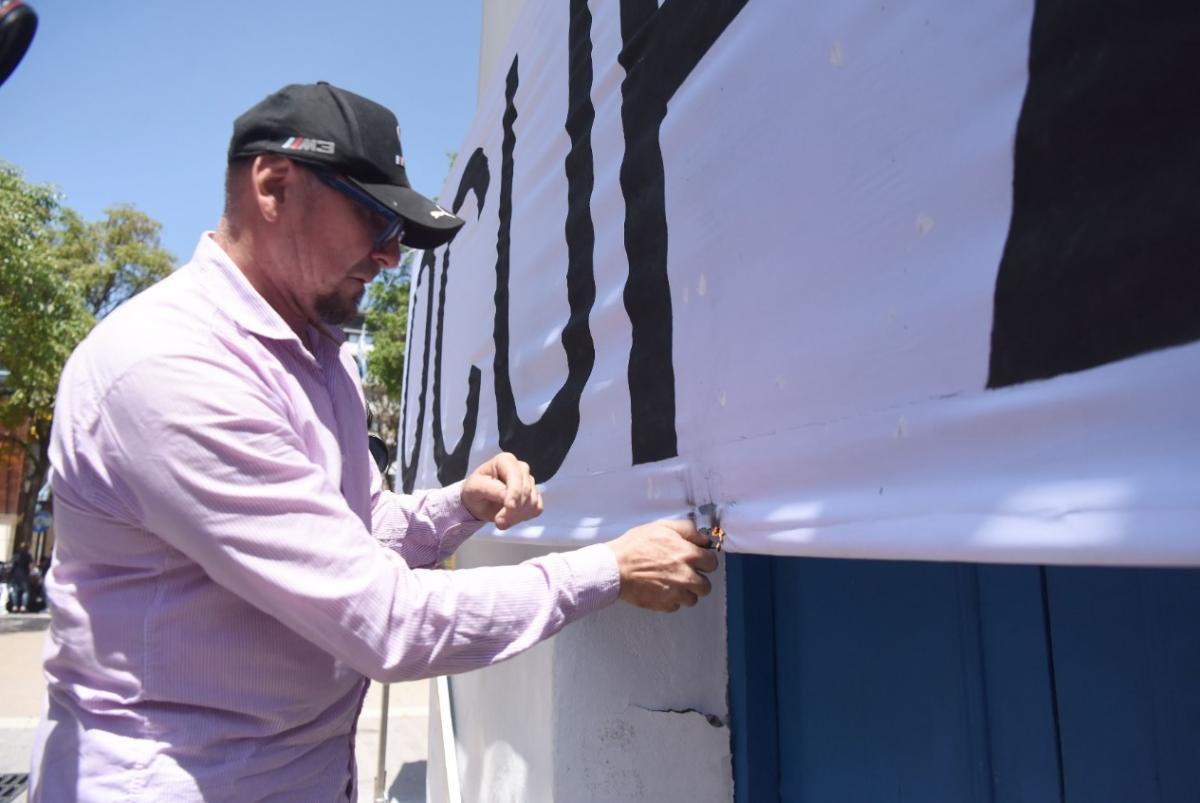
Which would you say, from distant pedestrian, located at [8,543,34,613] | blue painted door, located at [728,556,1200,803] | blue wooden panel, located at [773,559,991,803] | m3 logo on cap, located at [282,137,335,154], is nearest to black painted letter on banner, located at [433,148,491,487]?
blue painted door, located at [728,556,1200,803]

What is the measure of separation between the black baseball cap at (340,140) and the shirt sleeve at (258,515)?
356mm

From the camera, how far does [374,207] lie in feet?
4.34

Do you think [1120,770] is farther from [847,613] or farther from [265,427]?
[265,427]

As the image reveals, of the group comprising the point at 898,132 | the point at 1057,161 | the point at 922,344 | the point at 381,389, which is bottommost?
the point at 922,344

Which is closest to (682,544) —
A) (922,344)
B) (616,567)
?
(616,567)

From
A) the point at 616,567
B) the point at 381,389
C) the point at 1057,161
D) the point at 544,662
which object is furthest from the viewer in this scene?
the point at 381,389

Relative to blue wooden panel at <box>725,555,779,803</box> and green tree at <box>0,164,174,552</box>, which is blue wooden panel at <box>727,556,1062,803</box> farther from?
green tree at <box>0,164,174,552</box>

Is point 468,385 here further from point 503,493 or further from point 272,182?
point 272,182

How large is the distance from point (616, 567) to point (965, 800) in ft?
2.45

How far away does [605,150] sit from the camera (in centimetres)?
184

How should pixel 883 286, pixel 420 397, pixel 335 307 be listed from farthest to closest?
pixel 420 397
pixel 335 307
pixel 883 286

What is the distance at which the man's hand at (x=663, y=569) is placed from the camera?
1.31 m

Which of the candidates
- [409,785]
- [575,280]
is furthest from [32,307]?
[575,280]

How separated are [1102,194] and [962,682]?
0.99 metres
